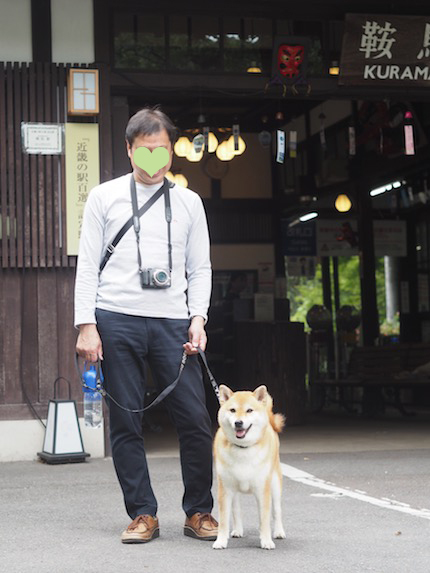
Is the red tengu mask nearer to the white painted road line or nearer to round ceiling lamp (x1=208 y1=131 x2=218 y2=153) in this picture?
the white painted road line

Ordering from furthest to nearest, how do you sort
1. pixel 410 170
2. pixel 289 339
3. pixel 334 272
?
pixel 334 272, pixel 410 170, pixel 289 339

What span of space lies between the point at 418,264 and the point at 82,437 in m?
9.61

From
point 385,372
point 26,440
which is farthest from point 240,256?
point 26,440

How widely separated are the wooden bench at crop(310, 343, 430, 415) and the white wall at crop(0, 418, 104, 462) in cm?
560

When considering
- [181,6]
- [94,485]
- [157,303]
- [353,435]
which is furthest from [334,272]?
[157,303]

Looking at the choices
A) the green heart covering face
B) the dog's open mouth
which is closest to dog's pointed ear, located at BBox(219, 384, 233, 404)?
the dog's open mouth

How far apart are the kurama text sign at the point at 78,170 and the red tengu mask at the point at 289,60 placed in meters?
1.84

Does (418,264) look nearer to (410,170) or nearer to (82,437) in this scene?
(410,170)

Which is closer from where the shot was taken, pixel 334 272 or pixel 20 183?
pixel 20 183

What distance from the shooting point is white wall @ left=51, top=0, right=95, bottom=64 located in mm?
9125

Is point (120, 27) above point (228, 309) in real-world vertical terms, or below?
above

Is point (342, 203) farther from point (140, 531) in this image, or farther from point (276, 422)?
point (140, 531)

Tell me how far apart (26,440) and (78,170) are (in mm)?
2395

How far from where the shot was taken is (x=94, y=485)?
24.2 ft
